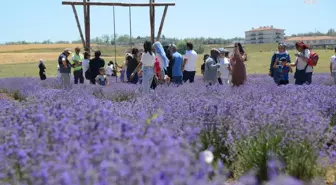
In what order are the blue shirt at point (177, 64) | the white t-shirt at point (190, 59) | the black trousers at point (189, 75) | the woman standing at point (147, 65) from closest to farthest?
the woman standing at point (147, 65), the blue shirt at point (177, 64), the white t-shirt at point (190, 59), the black trousers at point (189, 75)

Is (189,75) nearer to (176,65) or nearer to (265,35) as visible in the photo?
(176,65)

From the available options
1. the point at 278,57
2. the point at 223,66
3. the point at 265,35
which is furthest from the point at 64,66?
the point at 265,35

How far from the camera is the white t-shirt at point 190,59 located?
11086 millimetres

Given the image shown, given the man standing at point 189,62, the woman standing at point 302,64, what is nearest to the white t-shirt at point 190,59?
the man standing at point 189,62

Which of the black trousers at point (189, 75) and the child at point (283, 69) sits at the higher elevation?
the child at point (283, 69)

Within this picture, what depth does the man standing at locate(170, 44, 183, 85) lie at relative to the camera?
1065 centimetres

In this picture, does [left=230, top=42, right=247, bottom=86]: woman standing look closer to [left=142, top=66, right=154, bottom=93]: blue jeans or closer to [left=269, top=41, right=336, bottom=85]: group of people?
[left=269, top=41, right=336, bottom=85]: group of people

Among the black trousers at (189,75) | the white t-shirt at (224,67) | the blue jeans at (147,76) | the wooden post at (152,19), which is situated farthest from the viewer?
the wooden post at (152,19)

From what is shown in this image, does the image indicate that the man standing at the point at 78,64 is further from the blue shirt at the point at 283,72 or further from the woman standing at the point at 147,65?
the blue shirt at the point at 283,72

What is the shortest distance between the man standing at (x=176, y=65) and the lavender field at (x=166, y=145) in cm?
497

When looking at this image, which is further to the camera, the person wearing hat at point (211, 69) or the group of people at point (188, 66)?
the person wearing hat at point (211, 69)

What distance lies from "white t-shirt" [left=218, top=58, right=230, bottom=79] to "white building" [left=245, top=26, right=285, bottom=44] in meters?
168

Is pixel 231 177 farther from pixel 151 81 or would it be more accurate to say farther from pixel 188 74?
pixel 188 74

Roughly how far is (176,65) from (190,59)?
22.7 inches
